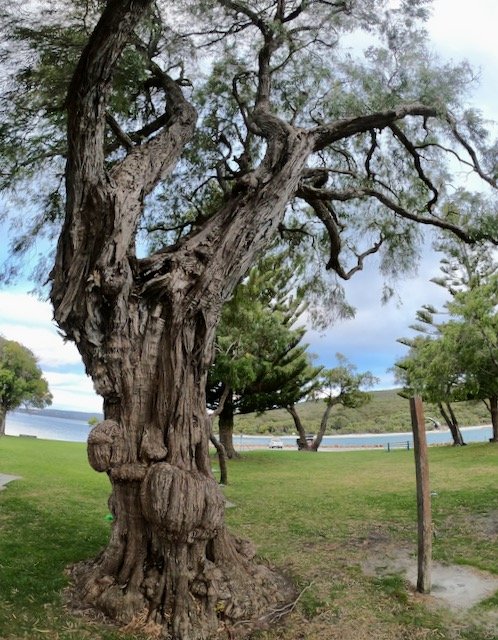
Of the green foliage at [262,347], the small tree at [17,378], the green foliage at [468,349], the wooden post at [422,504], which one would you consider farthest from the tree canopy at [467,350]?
the small tree at [17,378]

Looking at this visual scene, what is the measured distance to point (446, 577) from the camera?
16.1 ft

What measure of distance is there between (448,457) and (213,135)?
44.8 feet

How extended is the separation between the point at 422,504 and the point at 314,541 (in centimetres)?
187

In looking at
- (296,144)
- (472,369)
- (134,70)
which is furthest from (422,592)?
(472,369)

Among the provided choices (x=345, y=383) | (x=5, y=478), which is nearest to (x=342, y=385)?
(x=345, y=383)

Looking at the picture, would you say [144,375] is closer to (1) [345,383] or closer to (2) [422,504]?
(2) [422,504]

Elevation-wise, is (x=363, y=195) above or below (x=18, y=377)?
above

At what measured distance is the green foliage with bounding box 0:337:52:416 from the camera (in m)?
30.4

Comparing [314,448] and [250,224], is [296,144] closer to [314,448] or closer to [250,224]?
[250,224]

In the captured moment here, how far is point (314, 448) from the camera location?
25.7 meters

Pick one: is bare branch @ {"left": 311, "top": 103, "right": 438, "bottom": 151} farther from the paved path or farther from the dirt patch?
the paved path

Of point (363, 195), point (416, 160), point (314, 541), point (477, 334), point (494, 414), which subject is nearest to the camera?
point (314, 541)

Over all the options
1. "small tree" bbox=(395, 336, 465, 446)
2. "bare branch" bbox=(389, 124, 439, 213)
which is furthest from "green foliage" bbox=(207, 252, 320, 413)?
"small tree" bbox=(395, 336, 465, 446)

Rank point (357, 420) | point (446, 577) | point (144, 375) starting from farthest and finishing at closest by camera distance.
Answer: point (357, 420), point (446, 577), point (144, 375)
